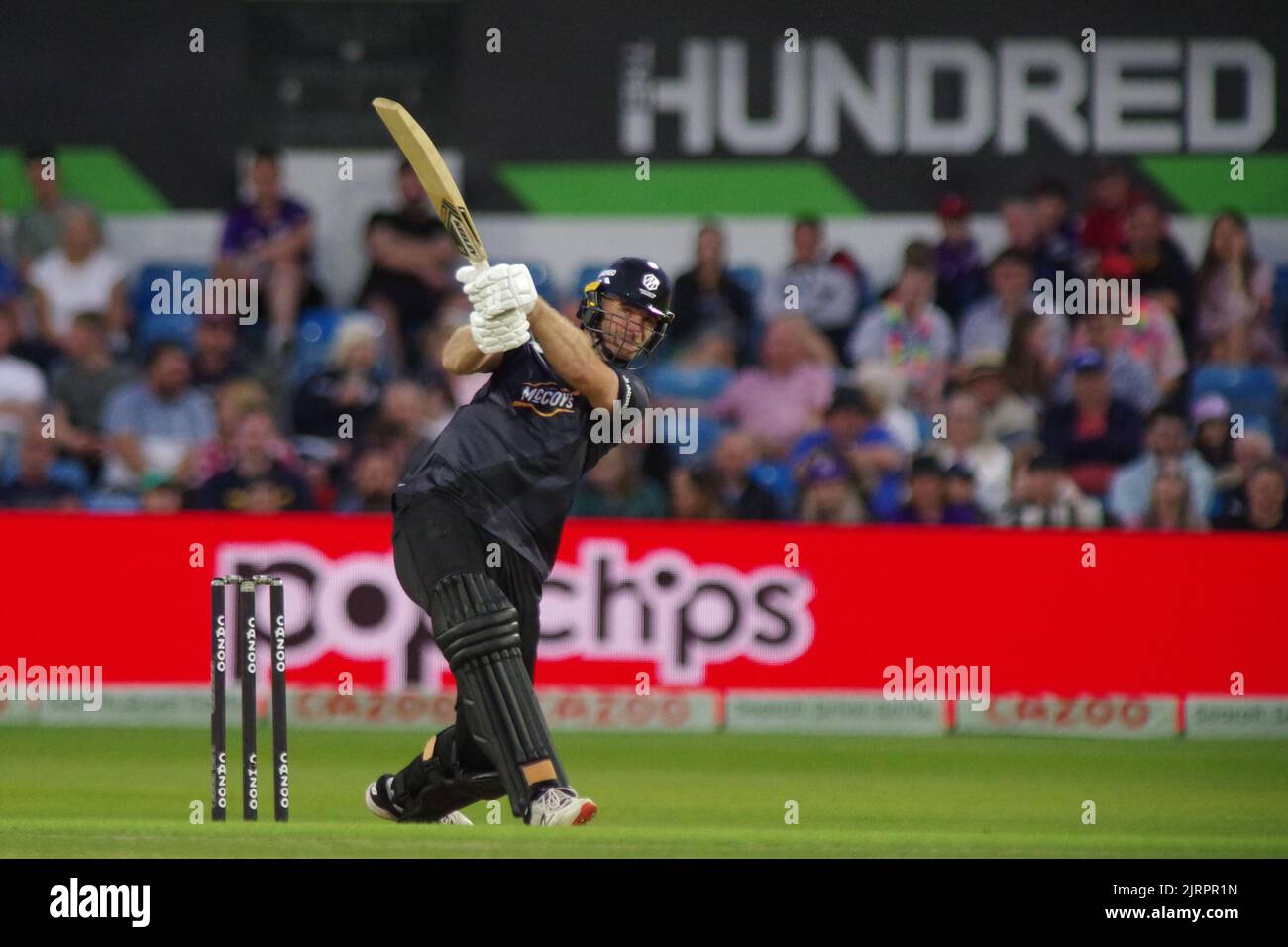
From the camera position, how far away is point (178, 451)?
15.0m

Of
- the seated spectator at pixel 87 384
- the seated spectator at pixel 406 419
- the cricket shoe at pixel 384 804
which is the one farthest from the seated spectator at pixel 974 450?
the cricket shoe at pixel 384 804

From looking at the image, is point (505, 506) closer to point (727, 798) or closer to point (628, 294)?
point (628, 294)

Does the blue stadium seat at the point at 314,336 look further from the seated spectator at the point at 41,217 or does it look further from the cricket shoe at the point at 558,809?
the cricket shoe at the point at 558,809

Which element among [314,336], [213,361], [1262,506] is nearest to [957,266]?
[1262,506]

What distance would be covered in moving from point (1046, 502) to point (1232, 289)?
364 centimetres

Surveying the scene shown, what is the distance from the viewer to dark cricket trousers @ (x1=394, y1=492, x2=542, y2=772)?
754cm

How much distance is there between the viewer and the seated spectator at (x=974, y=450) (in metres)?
14.4

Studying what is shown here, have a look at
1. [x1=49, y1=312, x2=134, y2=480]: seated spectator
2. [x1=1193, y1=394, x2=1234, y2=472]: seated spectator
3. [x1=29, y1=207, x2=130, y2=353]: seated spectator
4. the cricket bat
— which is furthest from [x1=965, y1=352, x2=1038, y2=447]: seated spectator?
the cricket bat

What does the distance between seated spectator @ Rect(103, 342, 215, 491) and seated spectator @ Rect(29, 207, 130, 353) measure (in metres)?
1.57

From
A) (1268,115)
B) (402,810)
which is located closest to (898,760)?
(402,810)

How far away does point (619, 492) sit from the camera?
546 inches

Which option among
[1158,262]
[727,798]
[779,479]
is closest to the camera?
[727,798]

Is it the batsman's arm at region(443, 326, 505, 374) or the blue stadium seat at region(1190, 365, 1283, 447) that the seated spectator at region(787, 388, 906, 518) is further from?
the batsman's arm at region(443, 326, 505, 374)

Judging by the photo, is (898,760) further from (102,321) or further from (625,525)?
(102,321)
